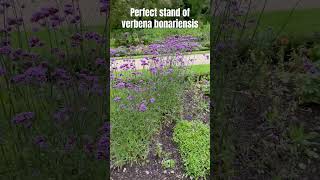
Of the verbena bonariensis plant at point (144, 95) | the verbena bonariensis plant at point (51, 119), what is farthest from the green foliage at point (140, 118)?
the verbena bonariensis plant at point (51, 119)

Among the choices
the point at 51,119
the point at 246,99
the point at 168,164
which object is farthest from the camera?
the point at 246,99

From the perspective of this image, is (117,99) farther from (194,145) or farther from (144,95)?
(194,145)

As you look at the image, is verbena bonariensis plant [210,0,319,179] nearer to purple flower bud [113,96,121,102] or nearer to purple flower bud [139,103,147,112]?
purple flower bud [139,103,147,112]

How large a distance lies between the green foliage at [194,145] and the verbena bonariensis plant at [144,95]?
0.18 m

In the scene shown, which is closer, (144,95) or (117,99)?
(117,99)

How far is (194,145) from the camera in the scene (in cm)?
269

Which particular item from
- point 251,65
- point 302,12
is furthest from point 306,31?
point 251,65

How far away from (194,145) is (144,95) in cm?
62

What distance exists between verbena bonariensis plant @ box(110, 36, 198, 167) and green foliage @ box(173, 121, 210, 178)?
18cm

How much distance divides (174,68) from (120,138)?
102 cm

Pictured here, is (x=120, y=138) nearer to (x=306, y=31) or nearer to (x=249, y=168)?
(x=249, y=168)

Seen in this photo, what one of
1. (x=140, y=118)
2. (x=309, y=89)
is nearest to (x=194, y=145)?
(x=140, y=118)

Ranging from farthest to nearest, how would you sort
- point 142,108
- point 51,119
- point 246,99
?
point 246,99 < point 142,108 < point 51,119

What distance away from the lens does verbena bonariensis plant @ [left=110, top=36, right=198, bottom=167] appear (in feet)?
8.73
